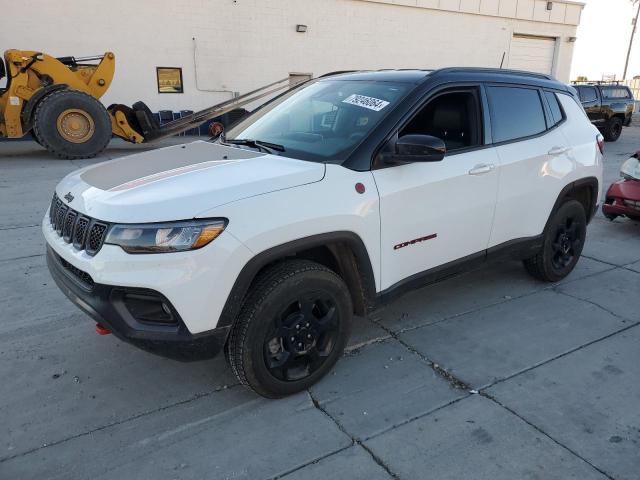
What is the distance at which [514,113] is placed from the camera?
3918mm

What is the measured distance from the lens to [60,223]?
2.87 meters

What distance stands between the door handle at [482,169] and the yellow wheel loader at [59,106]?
380 inches

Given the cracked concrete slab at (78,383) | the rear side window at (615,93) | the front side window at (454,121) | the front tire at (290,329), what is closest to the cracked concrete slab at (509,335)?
the front tire at (290,329)

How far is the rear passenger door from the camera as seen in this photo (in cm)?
375

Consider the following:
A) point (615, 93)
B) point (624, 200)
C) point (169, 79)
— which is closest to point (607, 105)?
point (615, 93)

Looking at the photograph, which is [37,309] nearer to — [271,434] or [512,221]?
[271,434]

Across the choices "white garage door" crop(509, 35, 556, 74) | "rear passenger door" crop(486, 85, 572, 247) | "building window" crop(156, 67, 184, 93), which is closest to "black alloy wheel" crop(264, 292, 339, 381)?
"rear passenger door" crop(486, 85, 572, 247)

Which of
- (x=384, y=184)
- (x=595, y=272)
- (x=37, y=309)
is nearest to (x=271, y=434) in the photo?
(x=384, y=184)

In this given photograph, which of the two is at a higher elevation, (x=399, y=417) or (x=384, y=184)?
(x=384, y=184)

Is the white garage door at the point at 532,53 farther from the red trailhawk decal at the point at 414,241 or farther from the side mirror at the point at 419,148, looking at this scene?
the side mirror at the point at 419,148

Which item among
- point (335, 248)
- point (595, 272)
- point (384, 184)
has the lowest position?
point (595, 272)

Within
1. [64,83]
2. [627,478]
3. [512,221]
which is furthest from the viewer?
[64,83]

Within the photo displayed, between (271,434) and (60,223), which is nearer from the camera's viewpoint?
(271,434)

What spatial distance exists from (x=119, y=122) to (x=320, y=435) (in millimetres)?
10789
